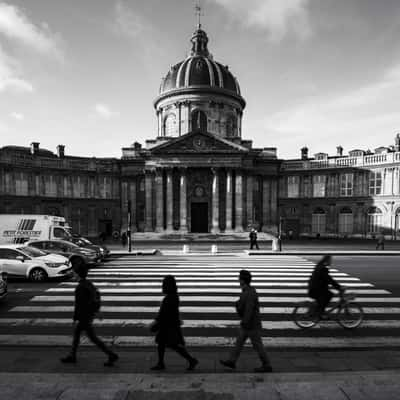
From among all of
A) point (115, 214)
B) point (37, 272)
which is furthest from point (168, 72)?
point (37, 272)

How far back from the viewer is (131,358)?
18.9 ft

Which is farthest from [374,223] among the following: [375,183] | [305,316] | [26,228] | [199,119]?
[26,228]

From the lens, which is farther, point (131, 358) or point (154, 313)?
point (154, 313)

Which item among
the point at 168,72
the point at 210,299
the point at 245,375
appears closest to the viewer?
the point at 245,375

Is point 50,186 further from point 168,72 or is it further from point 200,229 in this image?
point 168,72

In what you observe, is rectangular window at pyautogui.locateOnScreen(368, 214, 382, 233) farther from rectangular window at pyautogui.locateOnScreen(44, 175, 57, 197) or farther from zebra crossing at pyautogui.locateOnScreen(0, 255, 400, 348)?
rectangular window at pyautogui.locateOnScreen(44, 175, 57, 197)

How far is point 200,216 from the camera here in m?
40.6

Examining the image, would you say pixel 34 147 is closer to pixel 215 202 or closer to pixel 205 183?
pixel 205 183

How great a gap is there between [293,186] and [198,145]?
55.8 feet

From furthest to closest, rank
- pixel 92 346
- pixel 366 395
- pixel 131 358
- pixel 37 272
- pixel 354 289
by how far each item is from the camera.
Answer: pixel 37 272 < pixel 354 289 < pixel 92 346 < pixel 131 358 < pixel 366 395

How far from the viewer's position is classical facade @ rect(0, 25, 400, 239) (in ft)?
127

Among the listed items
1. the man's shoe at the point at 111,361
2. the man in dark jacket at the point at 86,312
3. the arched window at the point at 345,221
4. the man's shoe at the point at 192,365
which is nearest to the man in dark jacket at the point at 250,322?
the man's shoe at the point at 192,365

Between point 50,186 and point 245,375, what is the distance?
43.7m

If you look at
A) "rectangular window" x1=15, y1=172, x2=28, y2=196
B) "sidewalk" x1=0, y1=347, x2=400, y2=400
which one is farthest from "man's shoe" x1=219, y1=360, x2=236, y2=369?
"rectangular window" x1=15, y1=172, x2=28, y2=196
